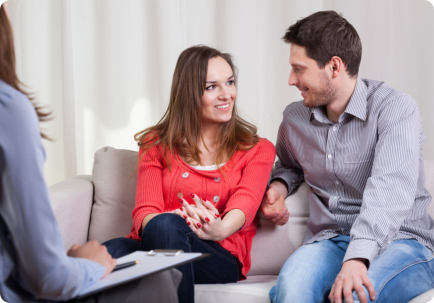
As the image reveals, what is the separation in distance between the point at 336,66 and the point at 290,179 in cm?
50

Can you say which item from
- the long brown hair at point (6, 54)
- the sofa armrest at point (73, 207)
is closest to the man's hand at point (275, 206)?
the sofa armrest at point (73, 207)

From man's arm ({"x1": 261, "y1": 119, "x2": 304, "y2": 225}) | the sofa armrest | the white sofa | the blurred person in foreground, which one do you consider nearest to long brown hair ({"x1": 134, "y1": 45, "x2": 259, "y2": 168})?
man's arm ({"x1": 261, "y1": 119, "x2": 304, "y2": 225})

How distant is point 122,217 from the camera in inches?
73.6

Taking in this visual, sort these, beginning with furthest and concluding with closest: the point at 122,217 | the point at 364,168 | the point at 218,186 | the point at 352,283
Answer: the point at 122,217
the point at 218,186
the point at 364,168
the point at 352,283

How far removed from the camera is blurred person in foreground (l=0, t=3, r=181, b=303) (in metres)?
0.69

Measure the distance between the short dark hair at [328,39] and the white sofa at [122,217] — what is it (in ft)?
1.83

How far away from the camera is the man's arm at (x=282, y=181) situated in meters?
1.68

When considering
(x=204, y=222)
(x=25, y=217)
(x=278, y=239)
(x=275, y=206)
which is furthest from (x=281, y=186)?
(x=25, y=217)

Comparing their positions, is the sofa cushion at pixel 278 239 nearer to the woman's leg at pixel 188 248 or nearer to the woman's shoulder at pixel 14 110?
the woman's leg at pixel 188 248

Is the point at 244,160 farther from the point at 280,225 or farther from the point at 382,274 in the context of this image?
the point at 382,274

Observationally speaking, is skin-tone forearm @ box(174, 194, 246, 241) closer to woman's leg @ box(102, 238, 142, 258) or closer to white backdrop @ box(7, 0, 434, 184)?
woman's leg @ box(102, 238, 142, 258)

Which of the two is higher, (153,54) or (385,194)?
(153,54)

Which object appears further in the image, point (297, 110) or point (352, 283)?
point (297, 110)

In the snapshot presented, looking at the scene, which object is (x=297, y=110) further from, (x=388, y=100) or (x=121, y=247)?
(x=121, y=247)
